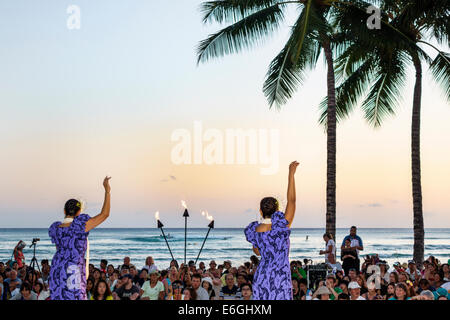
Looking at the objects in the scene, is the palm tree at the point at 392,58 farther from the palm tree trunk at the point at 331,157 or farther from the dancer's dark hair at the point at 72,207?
the dancer's dark hair at the point at 72,207

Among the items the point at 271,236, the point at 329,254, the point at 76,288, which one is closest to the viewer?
the point at 271,236

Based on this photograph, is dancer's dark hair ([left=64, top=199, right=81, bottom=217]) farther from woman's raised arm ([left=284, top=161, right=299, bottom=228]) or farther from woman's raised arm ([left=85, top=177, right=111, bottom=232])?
woman's raised arm ([left=284, top=161, right=299, bottom=228])

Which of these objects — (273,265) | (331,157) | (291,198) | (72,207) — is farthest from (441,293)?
(331,157)

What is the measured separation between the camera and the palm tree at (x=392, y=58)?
16344mm

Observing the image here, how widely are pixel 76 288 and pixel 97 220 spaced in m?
0.80

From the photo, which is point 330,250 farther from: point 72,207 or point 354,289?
point 72,207

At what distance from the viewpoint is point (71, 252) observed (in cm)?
623

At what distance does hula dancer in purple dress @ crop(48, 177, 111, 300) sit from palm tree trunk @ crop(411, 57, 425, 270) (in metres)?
13.3

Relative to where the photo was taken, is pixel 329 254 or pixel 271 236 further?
pixel 329 254

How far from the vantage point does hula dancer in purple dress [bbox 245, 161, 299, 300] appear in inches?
226

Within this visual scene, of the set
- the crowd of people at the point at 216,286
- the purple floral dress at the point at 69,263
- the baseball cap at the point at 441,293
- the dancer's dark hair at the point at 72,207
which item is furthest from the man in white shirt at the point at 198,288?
the dancer's dark hair at the point at 72,207
